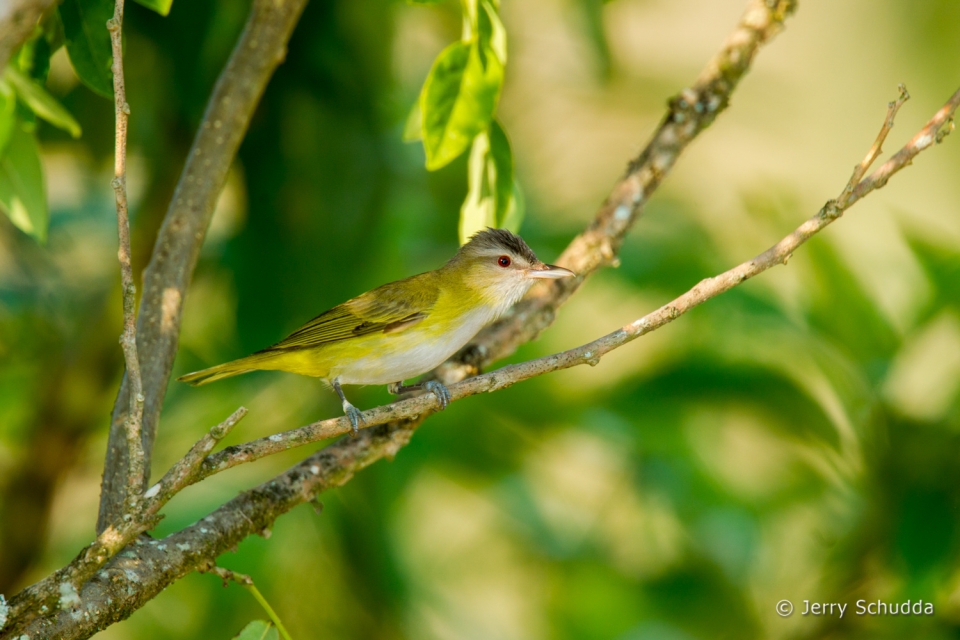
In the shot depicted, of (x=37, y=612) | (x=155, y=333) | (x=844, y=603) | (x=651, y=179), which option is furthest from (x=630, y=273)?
(x=37, y=612)

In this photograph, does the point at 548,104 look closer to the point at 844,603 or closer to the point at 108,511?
the point at 844,603

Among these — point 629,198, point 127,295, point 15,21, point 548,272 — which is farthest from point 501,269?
point 15,21

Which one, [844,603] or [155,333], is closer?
[155,333]

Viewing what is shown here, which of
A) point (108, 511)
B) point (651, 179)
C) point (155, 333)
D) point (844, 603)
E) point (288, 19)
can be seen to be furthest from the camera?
point (844, 603)

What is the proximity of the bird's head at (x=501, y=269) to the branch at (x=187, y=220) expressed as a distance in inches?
45.3

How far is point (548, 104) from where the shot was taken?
542cm

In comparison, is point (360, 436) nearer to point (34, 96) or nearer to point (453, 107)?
point (453, 107)

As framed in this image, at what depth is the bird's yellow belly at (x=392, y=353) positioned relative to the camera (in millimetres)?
3051

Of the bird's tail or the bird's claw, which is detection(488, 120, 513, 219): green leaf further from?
the bird's tail

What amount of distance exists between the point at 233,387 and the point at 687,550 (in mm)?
2150

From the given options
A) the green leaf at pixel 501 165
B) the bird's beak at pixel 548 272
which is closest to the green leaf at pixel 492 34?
the green leaf at pixel 501 165

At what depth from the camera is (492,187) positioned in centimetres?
223

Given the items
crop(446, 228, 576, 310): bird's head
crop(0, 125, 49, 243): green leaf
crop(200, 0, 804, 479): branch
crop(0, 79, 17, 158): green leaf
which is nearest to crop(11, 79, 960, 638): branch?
crop(200, 0, 804, 479): branch

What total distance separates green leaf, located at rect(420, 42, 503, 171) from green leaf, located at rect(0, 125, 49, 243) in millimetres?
994
